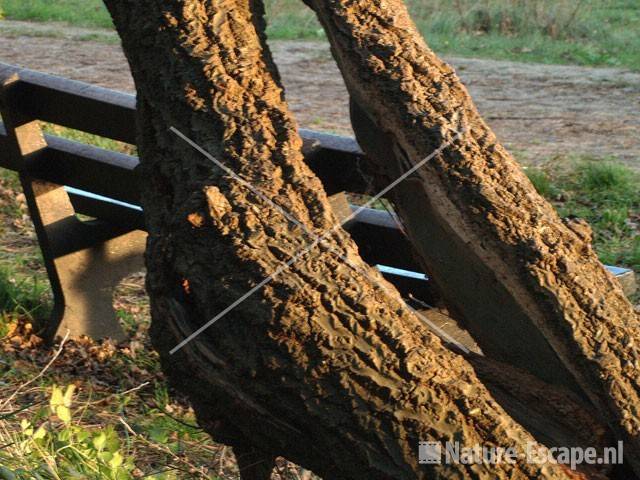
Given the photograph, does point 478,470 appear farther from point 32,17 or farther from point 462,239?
point 32,17

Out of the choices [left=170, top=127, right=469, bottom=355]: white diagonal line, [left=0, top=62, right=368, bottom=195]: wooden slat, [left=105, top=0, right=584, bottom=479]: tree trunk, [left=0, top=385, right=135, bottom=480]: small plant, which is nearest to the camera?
[left=105, top=0, right=584, bottom=479]: tree trunk

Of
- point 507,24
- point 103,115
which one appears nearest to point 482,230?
point 103,115

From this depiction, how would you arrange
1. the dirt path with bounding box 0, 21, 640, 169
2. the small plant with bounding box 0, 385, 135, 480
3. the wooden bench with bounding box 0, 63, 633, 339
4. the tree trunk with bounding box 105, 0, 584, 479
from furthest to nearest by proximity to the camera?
the dirt path with bounding box 0, 21, 640, 169, the wooden bench with bounding box 0, 63, 633, 339, the small plant with bounding box 0, 385, 135, 480, the tree trunk with bounding box 105, 0, 584, 479

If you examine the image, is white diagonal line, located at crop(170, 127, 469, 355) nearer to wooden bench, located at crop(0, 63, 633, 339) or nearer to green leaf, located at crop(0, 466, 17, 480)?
green leaf, located at crop(0, 466, 17, 480)

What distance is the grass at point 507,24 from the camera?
1297 centimetres

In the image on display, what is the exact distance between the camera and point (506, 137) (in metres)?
8.87

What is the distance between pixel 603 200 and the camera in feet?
21.4

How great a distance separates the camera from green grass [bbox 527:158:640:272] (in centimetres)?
588

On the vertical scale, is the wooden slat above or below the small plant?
above

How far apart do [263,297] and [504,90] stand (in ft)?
29.1

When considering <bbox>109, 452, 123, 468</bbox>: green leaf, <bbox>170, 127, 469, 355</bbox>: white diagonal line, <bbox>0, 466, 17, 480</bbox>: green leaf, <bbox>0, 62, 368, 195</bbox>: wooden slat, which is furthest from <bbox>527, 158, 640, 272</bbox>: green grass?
<bbox>0, 466, 17, 480</bbox>: green leaf

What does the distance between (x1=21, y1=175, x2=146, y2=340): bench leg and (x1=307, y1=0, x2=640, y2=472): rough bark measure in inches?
92.0

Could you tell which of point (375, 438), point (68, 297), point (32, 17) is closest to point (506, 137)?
point (68, 297)

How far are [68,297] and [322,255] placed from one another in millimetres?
2662
